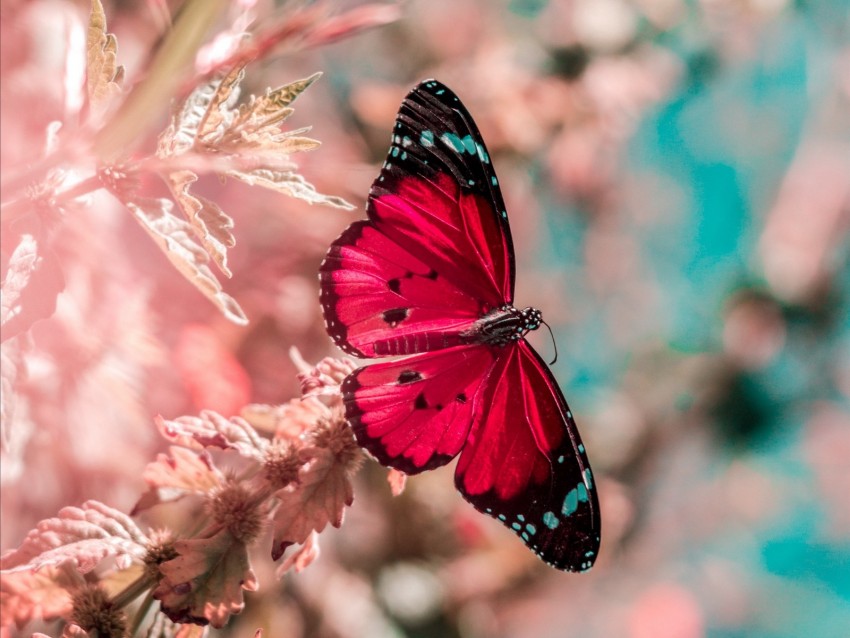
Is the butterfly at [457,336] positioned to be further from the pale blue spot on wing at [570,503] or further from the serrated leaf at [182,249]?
the serrated leaf at [182,249]

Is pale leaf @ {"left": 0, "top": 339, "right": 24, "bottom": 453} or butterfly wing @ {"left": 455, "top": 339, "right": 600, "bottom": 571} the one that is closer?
pale leaf @ {"left": 0, "top": 339, "right": 24, "bottom": 453}

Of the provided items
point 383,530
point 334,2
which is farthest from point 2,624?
point 383,530

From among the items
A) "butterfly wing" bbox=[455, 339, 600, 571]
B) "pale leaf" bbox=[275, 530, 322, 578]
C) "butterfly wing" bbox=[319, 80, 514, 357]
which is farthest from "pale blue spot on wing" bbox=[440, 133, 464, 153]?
"pale leaf" bbox=[275, 530, 322, 578]

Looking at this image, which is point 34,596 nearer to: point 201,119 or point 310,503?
point 310,503

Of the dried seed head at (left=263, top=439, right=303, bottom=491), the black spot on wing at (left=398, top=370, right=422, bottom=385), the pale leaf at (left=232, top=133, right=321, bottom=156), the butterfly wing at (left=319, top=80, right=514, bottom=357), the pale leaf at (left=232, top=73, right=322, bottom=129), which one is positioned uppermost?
the pale leaf at (left=232, top=73, right=322, bottom=129)

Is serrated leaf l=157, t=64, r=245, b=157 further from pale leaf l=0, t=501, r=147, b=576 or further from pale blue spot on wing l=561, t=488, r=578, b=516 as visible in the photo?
pale blue spot on wing l=561, t=488, r=578, b=516

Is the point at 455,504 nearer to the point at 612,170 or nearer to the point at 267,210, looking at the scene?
the point at 267,210
